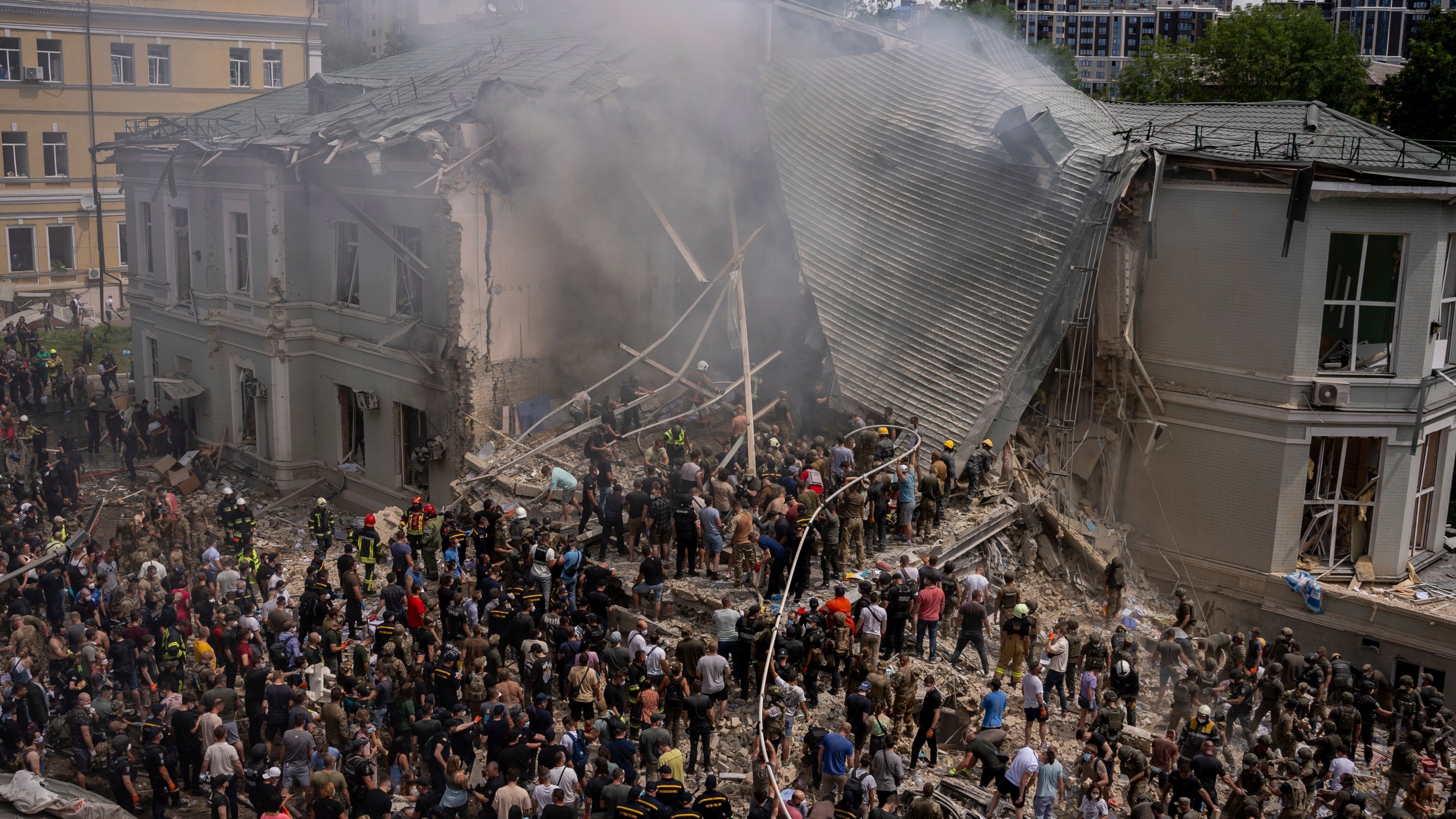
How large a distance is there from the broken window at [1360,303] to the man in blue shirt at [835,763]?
37.4 ft

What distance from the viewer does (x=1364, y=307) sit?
63.2 feet

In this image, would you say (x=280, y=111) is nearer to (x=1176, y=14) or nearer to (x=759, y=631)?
(x=759, y=631)

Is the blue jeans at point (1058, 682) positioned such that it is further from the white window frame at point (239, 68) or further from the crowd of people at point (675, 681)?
the white window frame at point (239, 68)

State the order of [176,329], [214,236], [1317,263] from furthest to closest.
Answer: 1. [176,329]
2. [214,236]
3. [1317,263]

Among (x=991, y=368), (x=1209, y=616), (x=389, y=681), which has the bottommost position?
(x=1209, y=616)

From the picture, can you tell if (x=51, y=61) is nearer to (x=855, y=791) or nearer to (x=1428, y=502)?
(x=855, y=791)

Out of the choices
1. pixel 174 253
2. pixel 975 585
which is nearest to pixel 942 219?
pixel 975 585

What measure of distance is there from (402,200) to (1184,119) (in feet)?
45.9

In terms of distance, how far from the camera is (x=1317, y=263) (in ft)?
61.1

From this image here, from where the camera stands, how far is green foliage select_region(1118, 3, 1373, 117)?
39188 mm

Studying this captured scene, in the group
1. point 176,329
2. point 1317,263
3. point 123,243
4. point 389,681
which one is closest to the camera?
point 389,681

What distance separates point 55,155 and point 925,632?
3796 centimetres

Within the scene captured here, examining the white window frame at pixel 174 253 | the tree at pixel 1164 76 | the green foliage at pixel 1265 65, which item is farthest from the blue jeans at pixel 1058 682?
the tree at pixel 1164 76

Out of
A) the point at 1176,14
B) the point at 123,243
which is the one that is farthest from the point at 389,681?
the point at 1176,14
